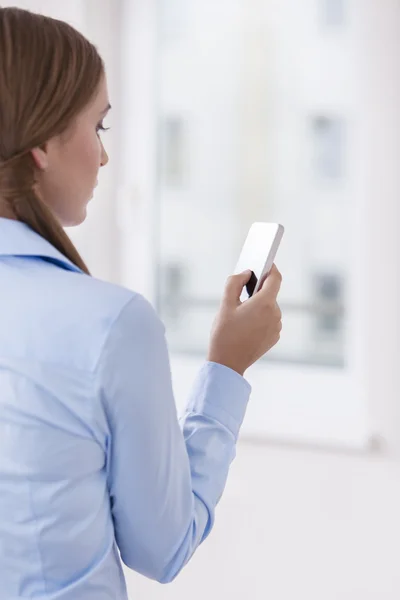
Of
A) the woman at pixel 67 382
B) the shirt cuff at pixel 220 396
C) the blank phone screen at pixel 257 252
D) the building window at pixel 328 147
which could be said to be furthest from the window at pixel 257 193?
the woman at pixel 67 382

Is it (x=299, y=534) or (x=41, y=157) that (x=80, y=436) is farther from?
(x=299, y=534)

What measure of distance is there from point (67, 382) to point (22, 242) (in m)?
0.12

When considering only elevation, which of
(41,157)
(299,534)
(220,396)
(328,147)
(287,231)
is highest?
(41,157)

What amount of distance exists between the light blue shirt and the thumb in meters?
0.18

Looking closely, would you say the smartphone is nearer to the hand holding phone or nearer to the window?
the hand holding phone

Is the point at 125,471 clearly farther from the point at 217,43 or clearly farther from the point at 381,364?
the point at 217,43

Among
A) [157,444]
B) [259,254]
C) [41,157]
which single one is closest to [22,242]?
[41,157]

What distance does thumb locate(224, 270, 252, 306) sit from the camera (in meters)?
0.86

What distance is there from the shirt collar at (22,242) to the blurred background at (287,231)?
0.95 metres

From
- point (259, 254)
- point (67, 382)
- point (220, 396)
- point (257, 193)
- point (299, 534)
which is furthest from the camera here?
point (257, 193)

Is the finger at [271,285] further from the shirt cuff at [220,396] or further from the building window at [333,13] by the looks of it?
the building window at [333,13]

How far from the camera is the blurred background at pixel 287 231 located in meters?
1.57

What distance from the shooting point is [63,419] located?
0.67 metres

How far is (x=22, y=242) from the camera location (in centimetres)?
70
